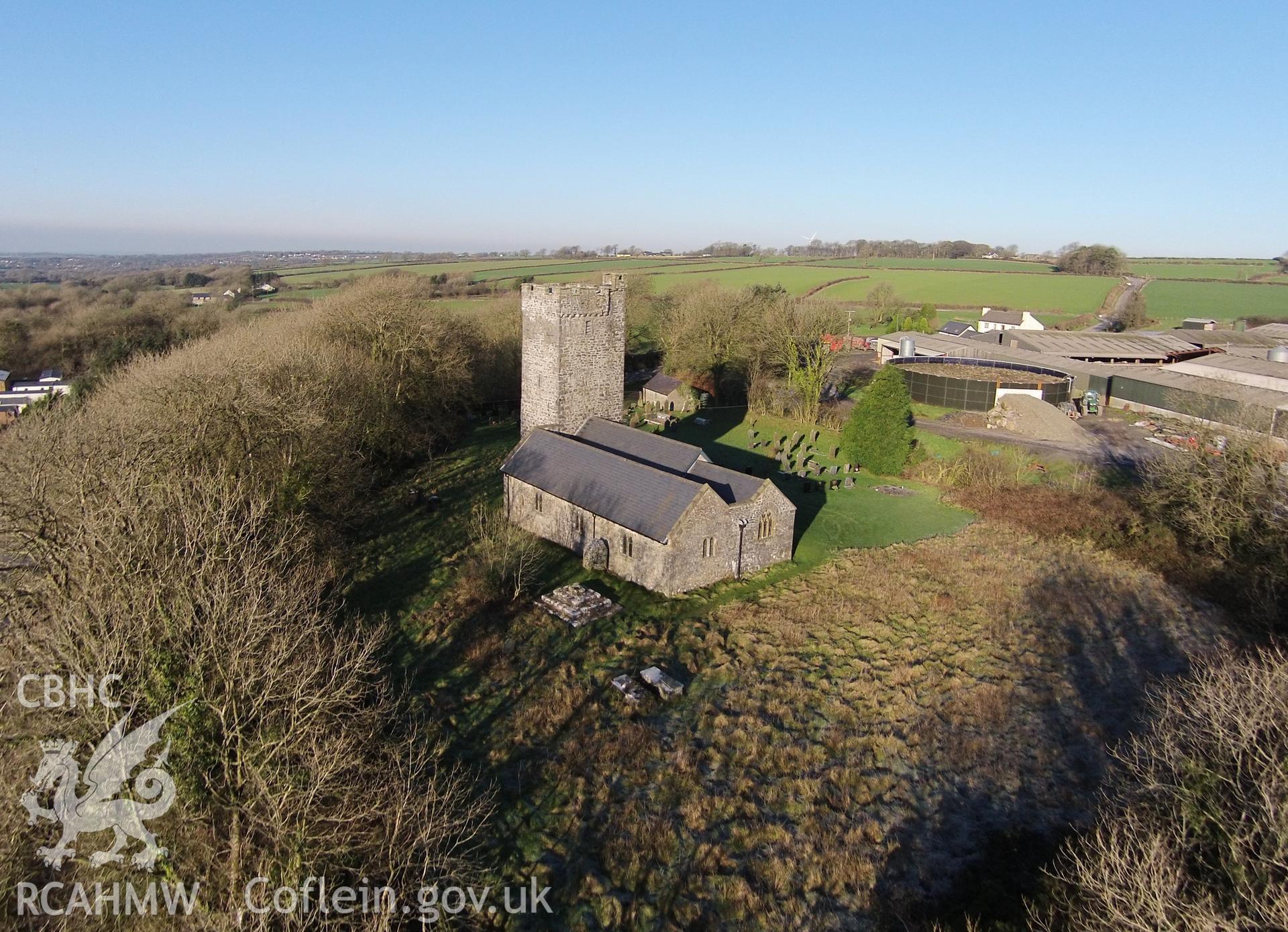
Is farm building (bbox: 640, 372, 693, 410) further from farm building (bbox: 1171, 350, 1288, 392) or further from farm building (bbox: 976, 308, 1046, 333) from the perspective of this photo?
farm building (bbox: 976, 308, 1046, 333)

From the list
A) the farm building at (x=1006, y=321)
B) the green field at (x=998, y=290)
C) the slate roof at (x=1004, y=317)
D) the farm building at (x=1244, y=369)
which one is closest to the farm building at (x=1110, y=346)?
the farm building at (x=1244, y=369)

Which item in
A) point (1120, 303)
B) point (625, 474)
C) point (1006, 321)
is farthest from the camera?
point (1120, 303)

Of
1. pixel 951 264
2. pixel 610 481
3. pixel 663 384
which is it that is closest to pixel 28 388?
pixel 663 384

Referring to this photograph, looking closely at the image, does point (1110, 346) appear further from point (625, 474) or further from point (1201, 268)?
point (1201, 268)

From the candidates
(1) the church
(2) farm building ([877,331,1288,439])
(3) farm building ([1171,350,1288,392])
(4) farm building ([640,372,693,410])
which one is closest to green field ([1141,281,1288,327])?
(2) farm building ([877,331,1288,439])

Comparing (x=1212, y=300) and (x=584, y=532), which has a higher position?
(x=1212, y=300)

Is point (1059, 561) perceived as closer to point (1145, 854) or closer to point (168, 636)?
point (1145, 854)

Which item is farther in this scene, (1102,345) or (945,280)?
(945,280)
